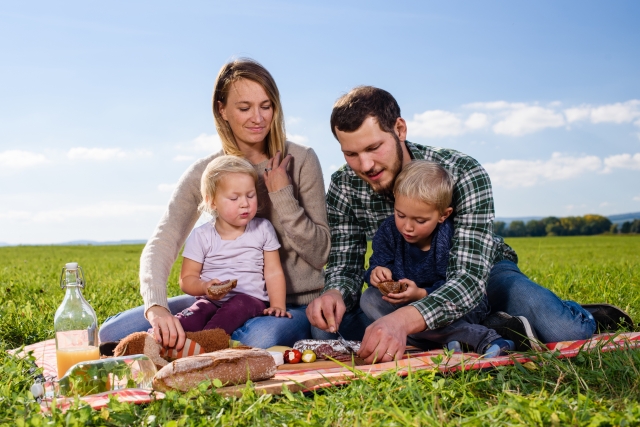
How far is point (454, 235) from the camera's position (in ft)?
12.3

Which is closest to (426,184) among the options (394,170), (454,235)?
(394,170)

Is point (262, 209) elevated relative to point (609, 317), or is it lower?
elevated

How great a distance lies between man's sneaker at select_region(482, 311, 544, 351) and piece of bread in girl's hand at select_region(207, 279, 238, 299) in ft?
5.36

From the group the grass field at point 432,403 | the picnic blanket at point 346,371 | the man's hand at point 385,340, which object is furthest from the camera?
the man's hand at point 385,340

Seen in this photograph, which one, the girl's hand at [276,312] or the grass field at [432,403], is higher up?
the girl's hand at [276,312]

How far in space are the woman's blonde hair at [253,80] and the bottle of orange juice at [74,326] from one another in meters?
1.56

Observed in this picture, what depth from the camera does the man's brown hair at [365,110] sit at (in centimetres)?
362

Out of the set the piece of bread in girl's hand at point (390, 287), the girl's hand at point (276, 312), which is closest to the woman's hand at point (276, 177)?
the girl's hand at point (276, 312)

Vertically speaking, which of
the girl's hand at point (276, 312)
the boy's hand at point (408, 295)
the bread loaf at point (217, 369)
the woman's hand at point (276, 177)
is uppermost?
the woman's hand at point (276, 177)

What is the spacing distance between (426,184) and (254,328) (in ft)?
4.63

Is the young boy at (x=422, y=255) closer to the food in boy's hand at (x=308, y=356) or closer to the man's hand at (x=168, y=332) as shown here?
the food in boy's hand at (x=308, y=356)

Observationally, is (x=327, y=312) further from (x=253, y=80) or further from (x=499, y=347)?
(x=253, y=80)

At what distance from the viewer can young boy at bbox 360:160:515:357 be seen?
3545 millimetres

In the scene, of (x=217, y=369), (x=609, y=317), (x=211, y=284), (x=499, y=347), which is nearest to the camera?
(x=217, y=369)
